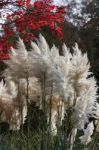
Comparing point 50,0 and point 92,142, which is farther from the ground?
point 50,0

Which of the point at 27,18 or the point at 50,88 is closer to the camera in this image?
the point at 50,88

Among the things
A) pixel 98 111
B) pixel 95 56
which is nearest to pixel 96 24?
pixel 95 56

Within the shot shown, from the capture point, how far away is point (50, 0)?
503 inches

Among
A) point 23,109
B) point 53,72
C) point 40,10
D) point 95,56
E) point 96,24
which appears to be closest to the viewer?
point 53,72

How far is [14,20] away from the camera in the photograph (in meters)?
12.1

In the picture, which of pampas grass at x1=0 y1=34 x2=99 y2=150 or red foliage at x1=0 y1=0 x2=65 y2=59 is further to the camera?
red foliage at x1=0 y1=0 x2=65 y2=59

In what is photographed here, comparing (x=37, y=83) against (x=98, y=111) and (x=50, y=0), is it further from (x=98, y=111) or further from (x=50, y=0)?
(x=50, y=0)

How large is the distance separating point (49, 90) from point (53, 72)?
0.25 m

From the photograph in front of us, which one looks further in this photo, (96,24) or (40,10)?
(96,24)

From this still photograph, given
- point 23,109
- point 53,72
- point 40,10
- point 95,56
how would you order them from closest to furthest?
point 53,72
point 23,109
point 40,10
point 95,56

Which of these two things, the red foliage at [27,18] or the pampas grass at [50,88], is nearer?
the pampas grass at [50,88]

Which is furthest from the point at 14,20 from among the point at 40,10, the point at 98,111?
the point at 98,111

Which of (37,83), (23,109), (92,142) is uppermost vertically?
(37,83)

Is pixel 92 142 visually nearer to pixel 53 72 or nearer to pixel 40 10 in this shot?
pixel 53 72
